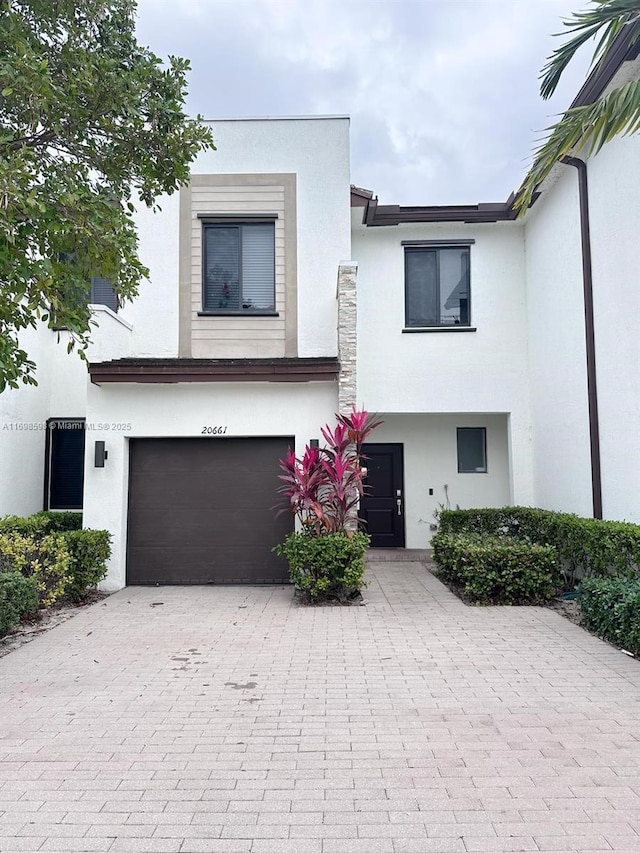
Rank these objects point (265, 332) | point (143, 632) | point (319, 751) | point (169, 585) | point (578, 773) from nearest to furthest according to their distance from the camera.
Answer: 1. point (578, 773)
2. point (319, 751)
3. point (143, 632)
4. point (169, 585)
5. point (265, 332)

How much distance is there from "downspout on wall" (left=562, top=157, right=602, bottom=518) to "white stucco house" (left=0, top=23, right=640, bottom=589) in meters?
0.03

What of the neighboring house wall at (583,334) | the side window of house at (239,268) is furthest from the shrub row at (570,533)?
the side window of house at (239,268)

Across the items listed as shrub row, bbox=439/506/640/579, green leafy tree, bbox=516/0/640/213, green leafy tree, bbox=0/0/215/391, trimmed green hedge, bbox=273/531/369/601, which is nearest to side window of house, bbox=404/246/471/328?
shrub row, bbox=439/506/640/579

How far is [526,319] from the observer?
1121 cm

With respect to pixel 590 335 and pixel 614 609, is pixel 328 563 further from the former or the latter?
pixel 590 335

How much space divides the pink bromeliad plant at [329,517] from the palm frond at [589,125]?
12.5 feet

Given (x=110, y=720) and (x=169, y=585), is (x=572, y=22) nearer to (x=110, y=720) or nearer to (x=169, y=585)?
(x=110, y=720)

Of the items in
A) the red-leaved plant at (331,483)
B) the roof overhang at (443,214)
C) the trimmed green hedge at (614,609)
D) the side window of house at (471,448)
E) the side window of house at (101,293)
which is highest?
the roof overhang at (443,214)

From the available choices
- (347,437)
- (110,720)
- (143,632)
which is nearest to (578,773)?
(110,720)

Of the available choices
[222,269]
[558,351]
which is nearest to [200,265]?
[222,269]

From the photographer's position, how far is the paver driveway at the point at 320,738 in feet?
10.3

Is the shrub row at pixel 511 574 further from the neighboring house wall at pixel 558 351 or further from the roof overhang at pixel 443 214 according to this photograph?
the roof overhang at pixel 443 214

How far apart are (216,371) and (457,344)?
15.1 feet

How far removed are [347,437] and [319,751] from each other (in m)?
5.01
